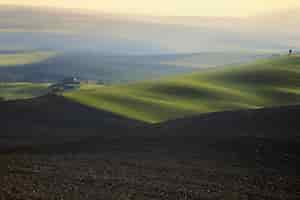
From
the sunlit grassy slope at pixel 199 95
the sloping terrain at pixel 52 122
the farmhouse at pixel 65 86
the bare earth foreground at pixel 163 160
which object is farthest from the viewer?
the farmhouse at pixel 65 86

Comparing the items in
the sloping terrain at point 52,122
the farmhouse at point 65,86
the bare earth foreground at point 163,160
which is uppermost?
the farmhouse at point 65,86

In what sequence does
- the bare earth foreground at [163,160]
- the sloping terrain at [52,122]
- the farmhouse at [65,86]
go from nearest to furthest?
1. the bare earth foreground at [163,160]
2. the sloping terrain at [52,122]
3. the farmhouse at [65,86]

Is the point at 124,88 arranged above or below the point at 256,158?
above

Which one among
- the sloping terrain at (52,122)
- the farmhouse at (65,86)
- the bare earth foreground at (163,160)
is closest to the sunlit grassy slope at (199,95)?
the sloping terrain at (52,122)

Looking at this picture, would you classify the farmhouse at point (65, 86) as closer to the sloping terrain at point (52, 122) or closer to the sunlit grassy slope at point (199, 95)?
the sunlit grassy slope at point (199, 95)

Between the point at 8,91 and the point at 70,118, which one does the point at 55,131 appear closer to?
the point at 70,118

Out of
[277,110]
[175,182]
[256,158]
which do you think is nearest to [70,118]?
[277,110]
